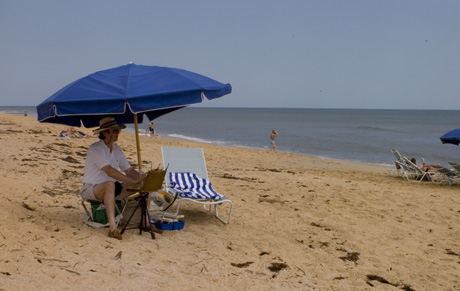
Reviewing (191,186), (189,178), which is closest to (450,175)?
(189,178)

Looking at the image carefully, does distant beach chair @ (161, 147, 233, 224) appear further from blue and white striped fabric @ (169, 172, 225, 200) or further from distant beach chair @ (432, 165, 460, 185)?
distant beach chair @ (432, 165, 460, 185)

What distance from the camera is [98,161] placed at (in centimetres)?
481

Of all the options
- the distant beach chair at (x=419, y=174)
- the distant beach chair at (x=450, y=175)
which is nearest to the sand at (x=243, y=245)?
the distant beach chair at (x=450, y=175)

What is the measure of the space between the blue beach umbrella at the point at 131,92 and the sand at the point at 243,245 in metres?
1.24

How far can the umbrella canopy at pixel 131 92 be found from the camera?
4371mm

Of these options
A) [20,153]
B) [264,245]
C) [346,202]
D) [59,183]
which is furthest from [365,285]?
[20,153]

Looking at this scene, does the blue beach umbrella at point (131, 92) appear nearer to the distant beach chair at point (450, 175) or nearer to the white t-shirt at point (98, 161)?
the white t-shirt at point (98, 161)

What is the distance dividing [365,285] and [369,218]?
2.55m

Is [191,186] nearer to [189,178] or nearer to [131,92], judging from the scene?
[189,178]

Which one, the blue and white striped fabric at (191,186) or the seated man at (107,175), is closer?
the seated man at (107,175)

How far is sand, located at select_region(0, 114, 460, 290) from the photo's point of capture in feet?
12.5

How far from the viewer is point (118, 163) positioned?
16.9 ft

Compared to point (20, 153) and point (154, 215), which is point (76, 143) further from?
point (154, 215)

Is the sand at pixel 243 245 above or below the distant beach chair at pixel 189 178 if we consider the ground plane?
below
